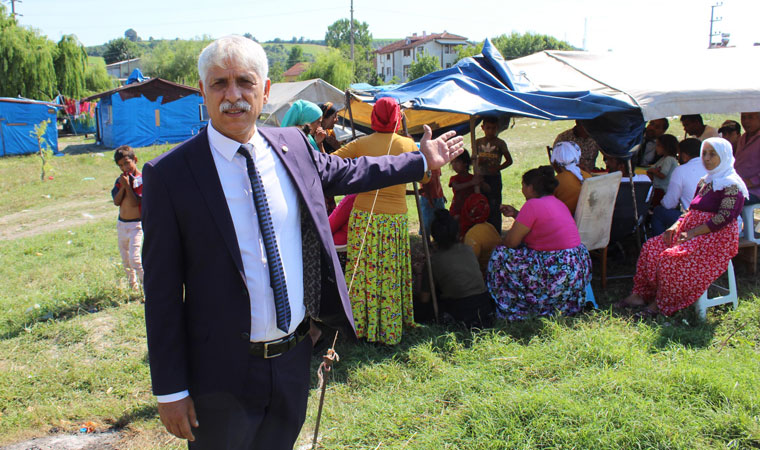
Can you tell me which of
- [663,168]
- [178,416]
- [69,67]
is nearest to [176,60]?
[69,67]

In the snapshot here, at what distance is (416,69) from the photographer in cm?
6234

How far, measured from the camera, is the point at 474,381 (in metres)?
3.53

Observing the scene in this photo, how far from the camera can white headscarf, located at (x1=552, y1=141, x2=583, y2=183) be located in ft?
17.3

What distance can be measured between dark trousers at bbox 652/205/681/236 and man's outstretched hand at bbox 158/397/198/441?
17.1 feet

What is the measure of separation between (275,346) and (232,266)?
32cm

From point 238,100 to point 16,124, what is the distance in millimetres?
24049

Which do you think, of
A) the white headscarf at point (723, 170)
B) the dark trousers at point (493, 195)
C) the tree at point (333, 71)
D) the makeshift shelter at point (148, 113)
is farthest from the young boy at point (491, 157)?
the tree at point (333, 71)

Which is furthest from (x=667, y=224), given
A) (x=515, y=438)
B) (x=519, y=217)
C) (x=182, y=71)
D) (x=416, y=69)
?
(x=416, y=69)

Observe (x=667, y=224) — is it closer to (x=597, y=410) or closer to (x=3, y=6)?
(x=597, y=410)

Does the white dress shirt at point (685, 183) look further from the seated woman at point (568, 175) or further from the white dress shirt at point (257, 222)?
the white dress shirt at point (257, 222)

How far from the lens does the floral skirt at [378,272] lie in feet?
13.3

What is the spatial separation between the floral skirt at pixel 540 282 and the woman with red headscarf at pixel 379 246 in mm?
990

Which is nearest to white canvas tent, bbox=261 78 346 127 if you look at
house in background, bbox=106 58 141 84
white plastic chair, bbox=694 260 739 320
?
white plastic chair, bbox=694 260 739 320

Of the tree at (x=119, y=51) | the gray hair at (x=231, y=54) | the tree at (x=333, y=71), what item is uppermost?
the tree at (x=119, y=51)
